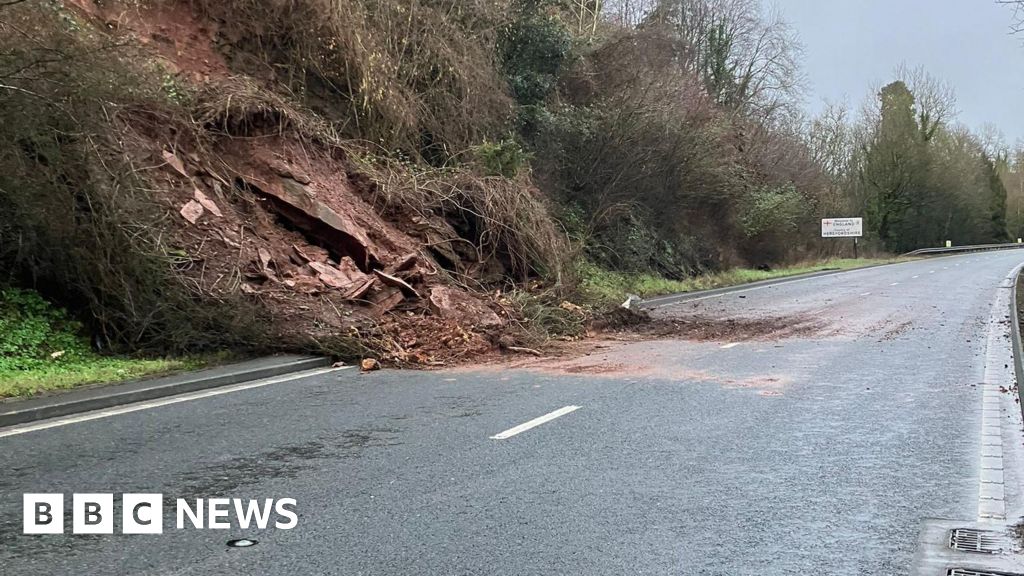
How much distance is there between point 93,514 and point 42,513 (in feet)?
1.09

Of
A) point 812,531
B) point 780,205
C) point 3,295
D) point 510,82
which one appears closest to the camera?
point 812,531

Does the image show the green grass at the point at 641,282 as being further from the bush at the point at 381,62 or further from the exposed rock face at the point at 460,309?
the bush at the point at 381,62

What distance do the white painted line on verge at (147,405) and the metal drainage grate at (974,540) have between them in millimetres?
7368

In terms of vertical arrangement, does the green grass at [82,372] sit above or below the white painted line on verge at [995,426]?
above

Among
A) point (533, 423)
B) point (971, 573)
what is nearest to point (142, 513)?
point (533, 423)

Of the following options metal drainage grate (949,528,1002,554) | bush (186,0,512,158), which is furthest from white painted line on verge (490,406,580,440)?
bush (186,0,512,158)

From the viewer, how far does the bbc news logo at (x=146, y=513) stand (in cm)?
487

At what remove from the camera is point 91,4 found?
14.9 meters

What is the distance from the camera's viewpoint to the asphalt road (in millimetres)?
4461

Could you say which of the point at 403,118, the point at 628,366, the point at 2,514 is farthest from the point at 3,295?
the point at 403,118

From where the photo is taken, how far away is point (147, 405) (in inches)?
339

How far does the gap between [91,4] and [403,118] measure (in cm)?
661

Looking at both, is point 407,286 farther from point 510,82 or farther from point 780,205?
point 780,205

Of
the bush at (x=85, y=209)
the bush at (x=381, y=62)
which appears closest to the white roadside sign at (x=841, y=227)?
the bush at (x=381, y=62)
